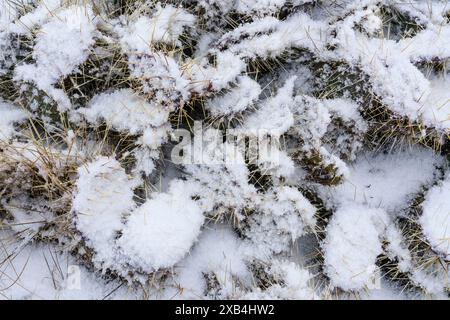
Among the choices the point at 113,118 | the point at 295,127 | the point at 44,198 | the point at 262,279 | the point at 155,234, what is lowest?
the point at 262,279

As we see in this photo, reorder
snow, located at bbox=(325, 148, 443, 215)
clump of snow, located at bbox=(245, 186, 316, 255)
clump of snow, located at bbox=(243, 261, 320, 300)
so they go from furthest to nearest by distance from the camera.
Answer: snow, located at bbox=(325, 148, 443, 215)
clump of snow, located at bbox=(245, 186, 316, 255)
clump of snow, located at bbox=(243, 261, 320, 300)

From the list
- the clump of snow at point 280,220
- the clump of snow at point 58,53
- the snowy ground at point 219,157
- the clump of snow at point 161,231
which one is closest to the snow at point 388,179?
the snowy ground at point 219,157

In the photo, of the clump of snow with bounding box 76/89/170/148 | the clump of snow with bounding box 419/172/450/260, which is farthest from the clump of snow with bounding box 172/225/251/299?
the clump of snow with bounding box 419/172/450/260

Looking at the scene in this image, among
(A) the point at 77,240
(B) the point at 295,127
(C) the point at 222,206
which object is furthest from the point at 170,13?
(A) the point at 77,240

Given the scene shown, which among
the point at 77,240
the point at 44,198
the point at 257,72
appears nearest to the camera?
the point at 77,240

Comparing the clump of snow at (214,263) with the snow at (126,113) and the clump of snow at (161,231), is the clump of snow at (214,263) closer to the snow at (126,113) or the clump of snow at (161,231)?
the clump of snow at (161,231)

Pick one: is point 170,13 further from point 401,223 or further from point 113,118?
point 401,223

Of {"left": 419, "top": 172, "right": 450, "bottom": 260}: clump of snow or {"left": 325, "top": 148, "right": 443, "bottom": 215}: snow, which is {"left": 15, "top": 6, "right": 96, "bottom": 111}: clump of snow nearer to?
{"left": 325, "top": 148, "right": 443, "bottom": 215}: snow
